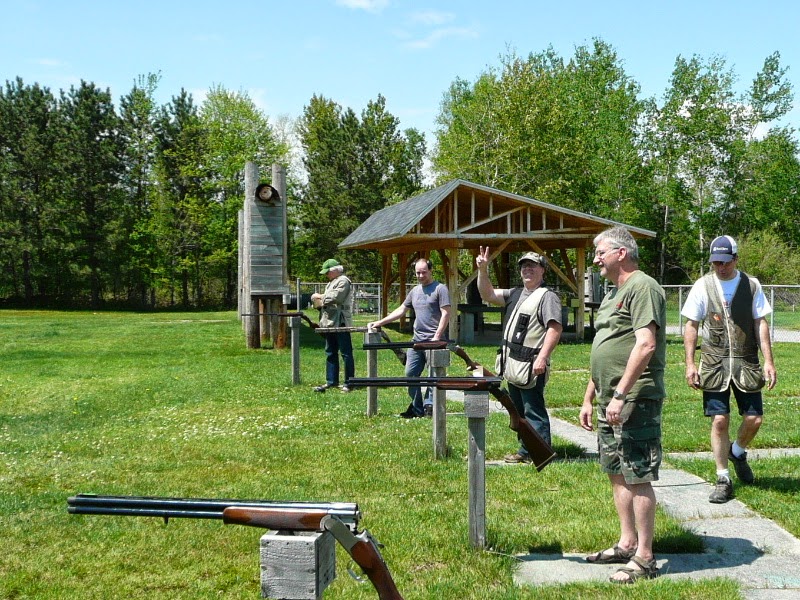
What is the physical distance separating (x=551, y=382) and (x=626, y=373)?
29.5ft

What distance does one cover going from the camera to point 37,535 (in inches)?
213

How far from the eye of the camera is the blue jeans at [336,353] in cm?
1153

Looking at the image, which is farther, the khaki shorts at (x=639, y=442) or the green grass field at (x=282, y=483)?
the green grass field at (x=282, y=483)

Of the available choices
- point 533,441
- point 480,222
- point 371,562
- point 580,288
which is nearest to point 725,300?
point 533,441

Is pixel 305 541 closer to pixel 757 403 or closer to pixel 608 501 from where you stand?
pixel 608 501

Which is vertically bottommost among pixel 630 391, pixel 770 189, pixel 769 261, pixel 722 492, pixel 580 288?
pixel 722 492

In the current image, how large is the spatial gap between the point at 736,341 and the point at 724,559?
6.06 feet

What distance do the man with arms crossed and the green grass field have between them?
53 centimetres

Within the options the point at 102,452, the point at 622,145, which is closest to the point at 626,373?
the point at 102,452

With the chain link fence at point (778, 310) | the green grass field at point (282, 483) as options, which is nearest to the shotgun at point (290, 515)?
the green grass field at point (282, 483)

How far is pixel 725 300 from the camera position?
6.15 meters

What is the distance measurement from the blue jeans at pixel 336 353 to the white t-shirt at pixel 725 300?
19.1ft

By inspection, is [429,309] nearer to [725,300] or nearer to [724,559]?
[725,300]

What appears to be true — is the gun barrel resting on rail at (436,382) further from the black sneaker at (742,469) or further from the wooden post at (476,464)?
the black sneaker at (742,469)
